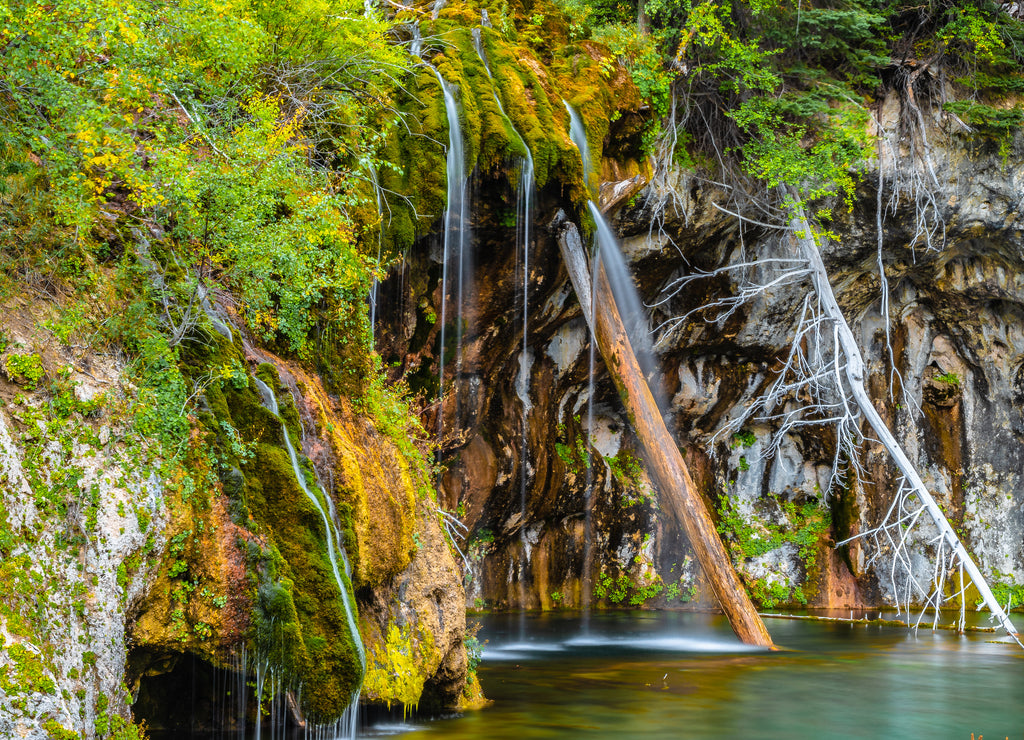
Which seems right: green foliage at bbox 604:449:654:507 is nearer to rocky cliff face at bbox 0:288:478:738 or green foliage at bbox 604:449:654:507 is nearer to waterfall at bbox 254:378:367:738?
rocky cliff face at bbox 0:288:478:738

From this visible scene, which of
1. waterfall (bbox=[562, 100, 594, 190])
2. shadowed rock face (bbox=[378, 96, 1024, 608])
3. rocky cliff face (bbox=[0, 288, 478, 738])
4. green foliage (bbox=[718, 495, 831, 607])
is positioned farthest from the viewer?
green foliage (bbox=[718, 495, 831, 607])

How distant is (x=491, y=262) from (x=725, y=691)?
5.99m

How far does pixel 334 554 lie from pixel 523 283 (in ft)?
21.4

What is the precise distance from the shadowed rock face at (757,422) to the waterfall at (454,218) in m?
1.02

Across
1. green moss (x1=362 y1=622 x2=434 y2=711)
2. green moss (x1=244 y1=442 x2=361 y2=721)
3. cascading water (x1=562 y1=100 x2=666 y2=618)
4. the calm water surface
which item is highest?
cascading water (x1=562 y1=100 x2=666 y2=618)

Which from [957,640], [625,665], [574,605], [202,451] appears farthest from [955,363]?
[202,451]

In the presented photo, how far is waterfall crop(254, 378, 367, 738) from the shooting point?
5.32 m

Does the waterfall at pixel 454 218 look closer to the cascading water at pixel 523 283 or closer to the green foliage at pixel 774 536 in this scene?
the cascading water at pixel 523 283

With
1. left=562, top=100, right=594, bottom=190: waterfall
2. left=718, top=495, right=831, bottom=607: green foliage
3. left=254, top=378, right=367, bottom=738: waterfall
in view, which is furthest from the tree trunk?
left=254, top=378, right=367, bottom=738: waterfall

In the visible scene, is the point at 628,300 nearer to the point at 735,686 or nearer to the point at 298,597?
the point at 735,686

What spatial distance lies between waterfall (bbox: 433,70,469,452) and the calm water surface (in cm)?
373

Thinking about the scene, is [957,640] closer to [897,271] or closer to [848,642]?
[848,642]

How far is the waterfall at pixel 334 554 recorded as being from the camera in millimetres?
5324

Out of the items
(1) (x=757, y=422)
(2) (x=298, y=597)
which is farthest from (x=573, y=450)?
(2) (x=298, y=597)
